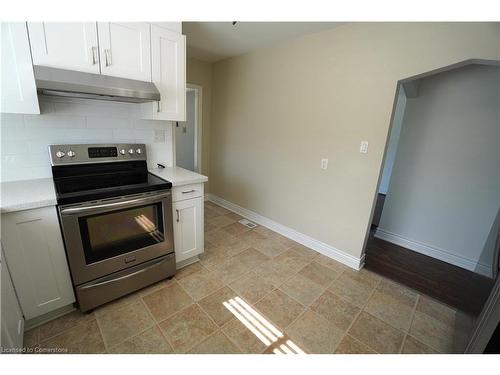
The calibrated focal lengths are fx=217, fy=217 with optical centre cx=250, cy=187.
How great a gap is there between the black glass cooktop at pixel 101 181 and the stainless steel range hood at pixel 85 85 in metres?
0.63

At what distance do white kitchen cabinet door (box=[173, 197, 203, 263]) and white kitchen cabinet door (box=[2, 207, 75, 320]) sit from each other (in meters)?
0.83

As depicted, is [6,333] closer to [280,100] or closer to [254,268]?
[254,268]

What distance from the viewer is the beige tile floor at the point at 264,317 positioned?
1.51 meters

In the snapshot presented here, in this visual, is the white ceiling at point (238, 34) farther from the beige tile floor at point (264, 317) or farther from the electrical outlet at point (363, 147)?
the beige tile floor at point (264, 317)

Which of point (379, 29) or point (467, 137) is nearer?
point (379, 29)

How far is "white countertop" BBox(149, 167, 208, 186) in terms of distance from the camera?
6.48 feet

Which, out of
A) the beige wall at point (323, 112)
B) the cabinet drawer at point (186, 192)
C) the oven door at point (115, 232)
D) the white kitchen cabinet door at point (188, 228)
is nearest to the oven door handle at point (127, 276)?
the oven door at point (115, 232)

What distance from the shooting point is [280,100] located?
2.88m

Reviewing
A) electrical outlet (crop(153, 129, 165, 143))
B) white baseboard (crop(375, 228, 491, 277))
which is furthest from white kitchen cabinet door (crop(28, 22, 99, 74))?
white baseboard (crop(375, 228, 491, 277))

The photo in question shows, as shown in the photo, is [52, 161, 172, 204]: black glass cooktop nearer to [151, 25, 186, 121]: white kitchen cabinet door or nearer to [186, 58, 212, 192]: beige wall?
[151, 25, 186, 121]: white kitchen cabinet door

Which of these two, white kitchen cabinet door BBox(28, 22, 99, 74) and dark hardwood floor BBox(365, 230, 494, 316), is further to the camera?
dark hardwood floor BBox(365, 230, 494, 316)

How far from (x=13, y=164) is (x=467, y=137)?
4.33 meters

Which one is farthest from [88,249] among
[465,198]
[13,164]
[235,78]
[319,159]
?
[465,198]

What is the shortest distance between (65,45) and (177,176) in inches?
48.2
